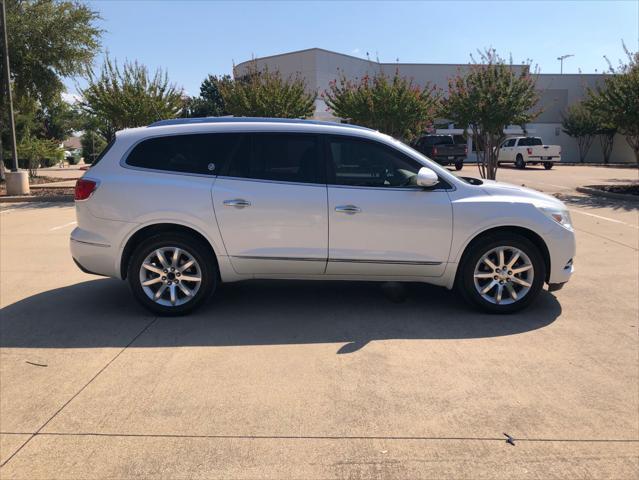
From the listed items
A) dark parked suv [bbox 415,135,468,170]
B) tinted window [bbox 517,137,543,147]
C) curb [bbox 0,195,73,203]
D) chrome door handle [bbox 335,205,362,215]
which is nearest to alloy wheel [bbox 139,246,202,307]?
chrome door handle [bbox 335,205,362,215]

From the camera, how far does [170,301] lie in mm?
5312

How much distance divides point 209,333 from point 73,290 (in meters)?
2.40

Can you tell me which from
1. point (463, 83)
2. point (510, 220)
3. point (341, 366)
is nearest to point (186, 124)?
point (341, 366)

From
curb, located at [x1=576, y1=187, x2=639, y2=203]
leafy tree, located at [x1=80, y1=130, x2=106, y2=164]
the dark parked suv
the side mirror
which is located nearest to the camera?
the side mirror

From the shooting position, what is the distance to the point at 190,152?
5.38m

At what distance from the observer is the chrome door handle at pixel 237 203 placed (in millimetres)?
5188

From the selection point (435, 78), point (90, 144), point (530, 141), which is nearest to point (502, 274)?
point (530, 141)

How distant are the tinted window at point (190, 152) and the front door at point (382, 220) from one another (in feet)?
3.25

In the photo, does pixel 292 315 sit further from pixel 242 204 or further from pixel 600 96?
pixel 600 96

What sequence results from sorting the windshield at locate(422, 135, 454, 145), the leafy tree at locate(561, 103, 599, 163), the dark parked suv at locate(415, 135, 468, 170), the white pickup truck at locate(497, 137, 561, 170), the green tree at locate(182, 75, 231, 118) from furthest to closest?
1. the green tree at locate(182, 75, 231, 118)
2. the leafy tree at locate(561, 103, 599, 163)
3. the white pickup truck at locate(497, 137, 561, 170)
4. the windshield at locate(422, 135, 454, 145)
5. the dark parked suv at locate(415, 135, 468, 170)

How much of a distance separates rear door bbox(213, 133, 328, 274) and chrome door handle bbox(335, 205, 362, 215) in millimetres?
133

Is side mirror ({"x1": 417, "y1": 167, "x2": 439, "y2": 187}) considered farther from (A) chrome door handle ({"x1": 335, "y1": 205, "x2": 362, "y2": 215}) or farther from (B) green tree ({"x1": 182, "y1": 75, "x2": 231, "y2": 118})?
(B) green tree ({"x1": 182, "y1": 75, "x2": 231, "y2": 118})

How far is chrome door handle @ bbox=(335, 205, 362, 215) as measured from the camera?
518 cm

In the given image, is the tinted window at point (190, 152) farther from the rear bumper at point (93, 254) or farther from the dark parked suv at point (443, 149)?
the dark parked suv at point (443, 149)
